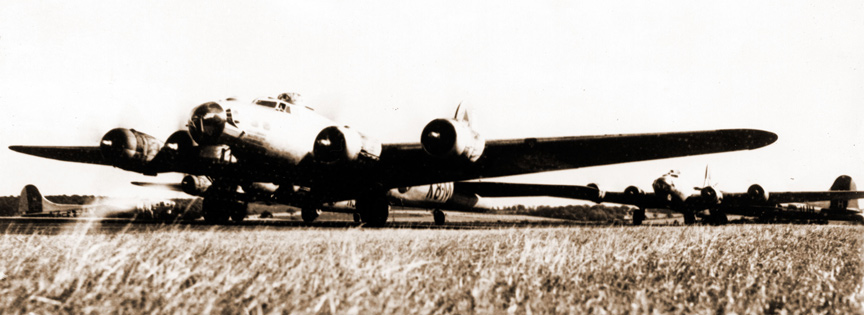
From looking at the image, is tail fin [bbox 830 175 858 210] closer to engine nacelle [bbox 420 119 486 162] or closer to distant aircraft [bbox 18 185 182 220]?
engine nacelle [bbox 420 119 486 162]

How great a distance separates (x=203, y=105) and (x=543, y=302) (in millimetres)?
12596

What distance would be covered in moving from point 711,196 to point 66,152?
31.1m

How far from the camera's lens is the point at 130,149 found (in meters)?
16.6

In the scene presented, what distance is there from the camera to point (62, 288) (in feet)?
11.8

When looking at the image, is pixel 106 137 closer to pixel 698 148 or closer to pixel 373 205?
pixel 373 205

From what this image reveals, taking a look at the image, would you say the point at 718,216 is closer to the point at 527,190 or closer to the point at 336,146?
the point at 527,190

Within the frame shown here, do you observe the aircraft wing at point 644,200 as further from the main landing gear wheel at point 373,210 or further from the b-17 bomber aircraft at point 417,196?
the main landing gear wheel at point 373,210

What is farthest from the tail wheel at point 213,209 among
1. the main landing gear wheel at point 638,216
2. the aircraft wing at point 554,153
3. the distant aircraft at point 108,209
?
the main landing gear wheel at point 638,216

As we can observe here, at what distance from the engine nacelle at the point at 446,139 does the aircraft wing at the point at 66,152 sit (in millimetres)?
12356

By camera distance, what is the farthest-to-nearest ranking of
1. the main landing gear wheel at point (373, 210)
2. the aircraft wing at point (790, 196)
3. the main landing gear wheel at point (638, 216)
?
1. the aircraft wing at point (790, 196)
2. the main landing gear wheel at point (638, 216)
3. the main landing gear wheel at point (373, 210)

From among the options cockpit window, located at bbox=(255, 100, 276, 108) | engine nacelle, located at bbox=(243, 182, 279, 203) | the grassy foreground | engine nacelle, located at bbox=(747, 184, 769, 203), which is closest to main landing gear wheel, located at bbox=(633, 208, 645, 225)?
engine nacelle, located at bbox=(747, 184, 769, 203)

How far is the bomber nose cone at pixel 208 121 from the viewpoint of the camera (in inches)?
558

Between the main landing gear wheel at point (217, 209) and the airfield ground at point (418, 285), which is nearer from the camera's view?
the airfield ground at point (418, 285)

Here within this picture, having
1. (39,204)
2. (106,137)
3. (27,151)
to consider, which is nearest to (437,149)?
(106,137)
